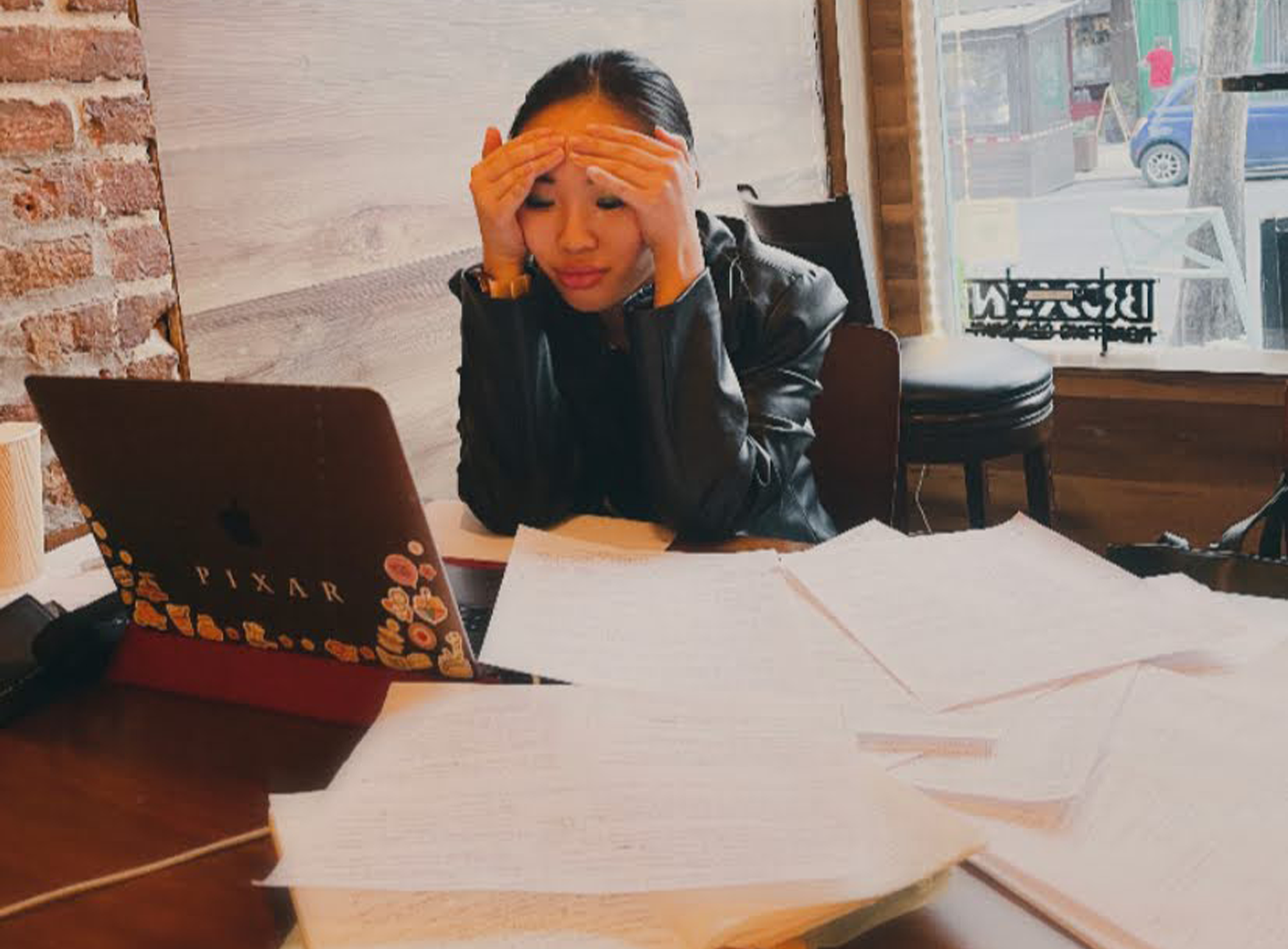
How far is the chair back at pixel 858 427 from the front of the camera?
1609mm

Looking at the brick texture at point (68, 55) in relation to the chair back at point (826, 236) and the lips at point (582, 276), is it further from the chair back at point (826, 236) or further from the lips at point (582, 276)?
the chair back at point (826, 236)

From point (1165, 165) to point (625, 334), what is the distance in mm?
2225

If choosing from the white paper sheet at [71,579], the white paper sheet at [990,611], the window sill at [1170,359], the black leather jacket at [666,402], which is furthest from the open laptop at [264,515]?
the window sill at [1170,359]

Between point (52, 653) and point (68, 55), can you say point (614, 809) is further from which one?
point (68, 55)

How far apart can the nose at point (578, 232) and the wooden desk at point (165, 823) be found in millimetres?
637

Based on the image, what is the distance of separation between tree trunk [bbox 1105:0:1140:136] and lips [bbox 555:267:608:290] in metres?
2.41

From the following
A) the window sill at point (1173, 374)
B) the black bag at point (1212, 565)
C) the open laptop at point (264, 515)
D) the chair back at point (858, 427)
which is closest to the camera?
the open laptop at point (264, 515)

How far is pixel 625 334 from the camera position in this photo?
1.65 meters

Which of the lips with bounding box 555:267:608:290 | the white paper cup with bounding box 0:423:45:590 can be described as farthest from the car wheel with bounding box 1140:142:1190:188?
the white paper cup with bounding box 0:423:45:590

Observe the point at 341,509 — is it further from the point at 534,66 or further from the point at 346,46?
the point at 534,66

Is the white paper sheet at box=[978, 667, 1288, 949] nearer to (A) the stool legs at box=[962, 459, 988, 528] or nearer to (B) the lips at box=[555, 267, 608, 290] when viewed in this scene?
(B) the lips at box=[555, 267, 608, 290]

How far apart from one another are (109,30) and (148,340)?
0.38 metres

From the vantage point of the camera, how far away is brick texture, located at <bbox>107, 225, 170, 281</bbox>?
65.1 inches

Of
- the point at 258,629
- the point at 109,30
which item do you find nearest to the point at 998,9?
the point at 109,30
